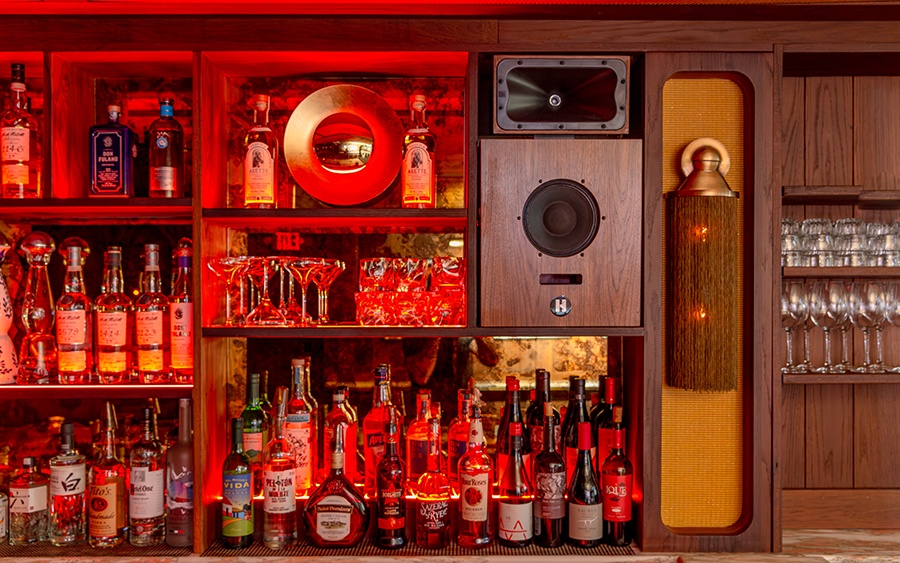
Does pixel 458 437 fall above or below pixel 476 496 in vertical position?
above

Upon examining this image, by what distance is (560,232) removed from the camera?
186 centimetres

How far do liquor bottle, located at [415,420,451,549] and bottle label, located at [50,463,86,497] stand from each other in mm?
926

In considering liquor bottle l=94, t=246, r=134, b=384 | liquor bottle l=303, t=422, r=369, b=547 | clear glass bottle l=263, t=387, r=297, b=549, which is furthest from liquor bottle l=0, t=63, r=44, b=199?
liquor bottle l=303, t=422, r=369, b=547

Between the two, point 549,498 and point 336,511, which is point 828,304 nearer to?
point 549,498

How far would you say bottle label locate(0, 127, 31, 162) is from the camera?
1938 millimetres

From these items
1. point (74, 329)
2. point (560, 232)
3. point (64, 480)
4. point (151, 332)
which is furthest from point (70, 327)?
point (560, 232)

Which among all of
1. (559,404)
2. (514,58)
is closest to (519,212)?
(514,58)

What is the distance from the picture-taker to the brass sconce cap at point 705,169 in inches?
72.2

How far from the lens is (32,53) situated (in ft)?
6.27

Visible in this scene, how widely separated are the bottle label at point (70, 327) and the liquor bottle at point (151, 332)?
0.15 meters

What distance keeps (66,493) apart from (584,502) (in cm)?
139

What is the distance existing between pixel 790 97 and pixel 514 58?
95 cm

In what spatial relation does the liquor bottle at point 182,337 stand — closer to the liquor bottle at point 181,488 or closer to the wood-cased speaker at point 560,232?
the liquor bottle at point 181,488

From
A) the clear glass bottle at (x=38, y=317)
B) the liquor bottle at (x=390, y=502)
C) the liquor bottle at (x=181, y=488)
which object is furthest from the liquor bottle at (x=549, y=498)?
the clear glass bottle at (x=38, y=317)
